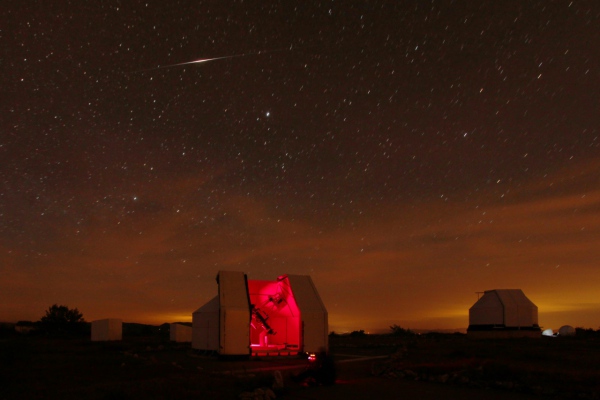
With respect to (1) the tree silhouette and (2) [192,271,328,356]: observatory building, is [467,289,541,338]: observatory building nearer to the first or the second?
(2) [192,271,328,356]: observatory building

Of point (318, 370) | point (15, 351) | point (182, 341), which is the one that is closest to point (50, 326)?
point (182, 341)

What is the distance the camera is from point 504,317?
42.3 metres

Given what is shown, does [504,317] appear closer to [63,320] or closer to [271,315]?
[271,315]

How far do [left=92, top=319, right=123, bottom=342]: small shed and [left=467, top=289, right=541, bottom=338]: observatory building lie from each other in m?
29.5

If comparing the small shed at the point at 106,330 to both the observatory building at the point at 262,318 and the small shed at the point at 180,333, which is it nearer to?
the small shed at the point at 180,333

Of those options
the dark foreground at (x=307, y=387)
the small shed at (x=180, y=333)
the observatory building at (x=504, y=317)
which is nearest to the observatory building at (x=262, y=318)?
the dark foreground at (x=307, y=387)

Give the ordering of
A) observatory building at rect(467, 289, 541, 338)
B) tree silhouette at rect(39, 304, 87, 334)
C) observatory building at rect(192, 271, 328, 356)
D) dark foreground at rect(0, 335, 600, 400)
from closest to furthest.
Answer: dark foreground at rect(0, 335, 600, 400)
observatory building at rect(192, 271, 328, 356)
observatory building at rect(467, 289, 541, 338)
tree silhouette at rect(39, 304, 87, 334)

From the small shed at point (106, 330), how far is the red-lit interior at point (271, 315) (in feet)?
60.0

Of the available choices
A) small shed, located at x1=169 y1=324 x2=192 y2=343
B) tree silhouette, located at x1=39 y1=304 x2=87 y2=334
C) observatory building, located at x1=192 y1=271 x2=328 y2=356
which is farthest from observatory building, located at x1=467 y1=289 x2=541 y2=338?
tree silhouette, located at x1=39 y1=304 x2=87 y2=334

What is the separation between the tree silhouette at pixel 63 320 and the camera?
2266 inches

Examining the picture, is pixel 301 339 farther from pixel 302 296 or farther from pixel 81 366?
pixel 81 366

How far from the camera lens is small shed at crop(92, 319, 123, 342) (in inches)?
1602

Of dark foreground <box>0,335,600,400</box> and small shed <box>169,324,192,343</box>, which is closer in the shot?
dark foreground <box>0,335,600,400</box>

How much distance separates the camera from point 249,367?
18.7m
